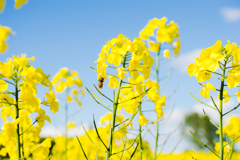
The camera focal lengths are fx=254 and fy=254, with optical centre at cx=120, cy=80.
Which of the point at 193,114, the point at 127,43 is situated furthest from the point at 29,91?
the point at 193,114

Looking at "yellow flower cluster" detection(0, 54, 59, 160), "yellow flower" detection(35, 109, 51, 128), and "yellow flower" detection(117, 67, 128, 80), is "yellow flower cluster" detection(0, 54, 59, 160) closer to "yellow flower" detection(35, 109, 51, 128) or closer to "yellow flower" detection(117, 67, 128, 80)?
"yellow flower" detection(35, 109, 51, 128)

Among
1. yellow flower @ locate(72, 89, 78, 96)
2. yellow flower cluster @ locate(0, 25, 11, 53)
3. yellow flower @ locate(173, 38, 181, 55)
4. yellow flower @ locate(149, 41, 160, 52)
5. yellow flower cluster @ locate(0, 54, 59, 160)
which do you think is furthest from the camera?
yellow flower @ locate(72, 89, 78, 96)

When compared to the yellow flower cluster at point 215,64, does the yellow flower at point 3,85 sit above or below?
below

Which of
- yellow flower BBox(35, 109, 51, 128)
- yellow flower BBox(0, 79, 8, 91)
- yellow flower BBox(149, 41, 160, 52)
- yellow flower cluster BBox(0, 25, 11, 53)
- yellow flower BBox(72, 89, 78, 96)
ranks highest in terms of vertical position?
yellow flower BBox(149, 41, 160, 52)

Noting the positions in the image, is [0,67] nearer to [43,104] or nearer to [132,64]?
[43,104]

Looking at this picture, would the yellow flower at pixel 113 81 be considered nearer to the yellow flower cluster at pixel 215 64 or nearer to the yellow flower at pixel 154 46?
the yellow flower cluster at pixel 215 64

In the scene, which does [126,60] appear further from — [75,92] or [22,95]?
[75,92]

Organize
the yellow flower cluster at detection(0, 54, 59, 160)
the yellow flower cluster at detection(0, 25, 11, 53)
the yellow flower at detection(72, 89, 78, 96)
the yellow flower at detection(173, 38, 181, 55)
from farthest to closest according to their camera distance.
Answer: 1. the yellow flower at detection(72, 89, 78, 96)
2. the yellow flower at detection(173, 38, 181, 55)
3. the yellow flower cluster at detection(0, 54, 59, 160)
4. the yellow flower cluster at detection(0, 25, 11, 53)

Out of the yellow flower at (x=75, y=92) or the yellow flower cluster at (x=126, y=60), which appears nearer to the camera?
the yellow flower cluster at (x=126, y=60)

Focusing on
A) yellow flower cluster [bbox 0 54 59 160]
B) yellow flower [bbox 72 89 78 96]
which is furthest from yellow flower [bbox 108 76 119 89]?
yellow flower [bbox 72 89 78 96]

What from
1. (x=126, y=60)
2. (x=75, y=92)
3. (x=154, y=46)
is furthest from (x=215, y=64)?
(x=75, y=92)

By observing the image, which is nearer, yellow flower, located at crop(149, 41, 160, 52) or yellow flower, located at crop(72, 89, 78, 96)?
yellow flower, located at crop(149, 41, 160, 52)

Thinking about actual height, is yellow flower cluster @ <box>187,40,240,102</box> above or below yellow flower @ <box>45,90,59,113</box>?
above

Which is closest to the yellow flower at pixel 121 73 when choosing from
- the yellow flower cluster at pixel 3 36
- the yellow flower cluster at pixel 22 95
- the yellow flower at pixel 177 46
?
the yellow flower cluster at pixel 22 95
